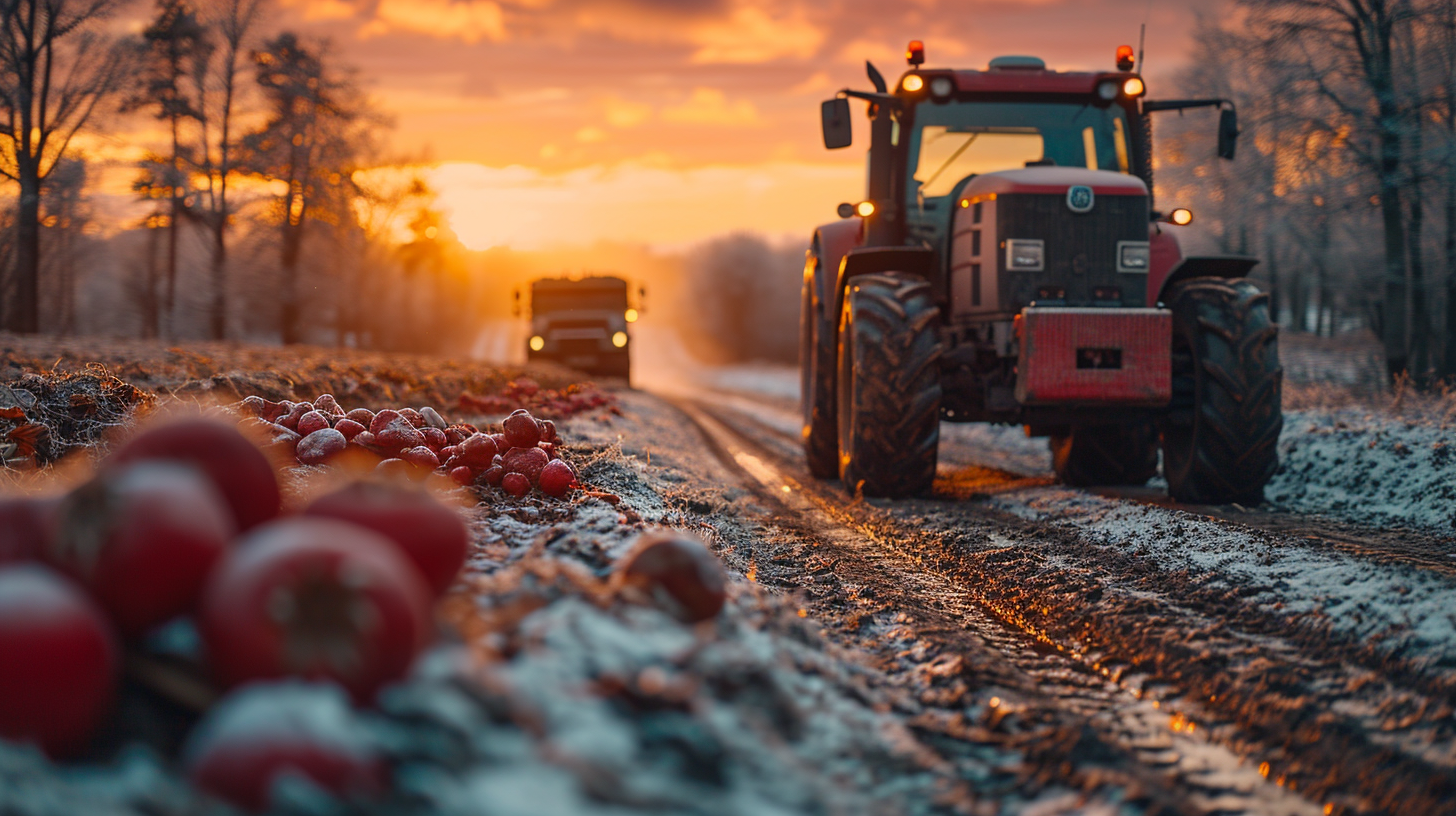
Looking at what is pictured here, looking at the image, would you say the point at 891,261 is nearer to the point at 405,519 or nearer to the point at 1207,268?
the point at 1207,268

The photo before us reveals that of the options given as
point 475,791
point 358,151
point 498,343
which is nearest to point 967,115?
point 475,791

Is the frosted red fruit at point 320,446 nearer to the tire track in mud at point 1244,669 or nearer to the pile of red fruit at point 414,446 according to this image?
the pile of red fruit at point 414,446

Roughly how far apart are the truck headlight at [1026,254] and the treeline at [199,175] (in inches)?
866

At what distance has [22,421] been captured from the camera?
4.63 meters

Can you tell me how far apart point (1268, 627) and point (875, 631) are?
5.08 feet

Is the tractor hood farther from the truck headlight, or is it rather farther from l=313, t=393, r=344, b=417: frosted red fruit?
l=313, t=393, r=344, b=417: frosted red fruit

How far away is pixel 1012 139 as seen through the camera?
307 inches

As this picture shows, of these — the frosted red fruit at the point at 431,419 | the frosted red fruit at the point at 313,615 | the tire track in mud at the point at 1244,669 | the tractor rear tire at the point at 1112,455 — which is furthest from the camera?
the tractor rear tire at the point at 1112,455

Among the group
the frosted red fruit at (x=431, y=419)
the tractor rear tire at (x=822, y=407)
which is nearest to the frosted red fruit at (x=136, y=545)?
the frosted red fruit at (x=431, y=419)

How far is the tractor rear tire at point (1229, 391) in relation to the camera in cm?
616

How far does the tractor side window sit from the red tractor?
0.01m

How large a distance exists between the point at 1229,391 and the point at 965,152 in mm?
2969

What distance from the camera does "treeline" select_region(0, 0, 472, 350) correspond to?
66.6 ft

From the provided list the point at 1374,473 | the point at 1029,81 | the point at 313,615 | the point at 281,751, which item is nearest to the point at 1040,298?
the point at 1029,81
